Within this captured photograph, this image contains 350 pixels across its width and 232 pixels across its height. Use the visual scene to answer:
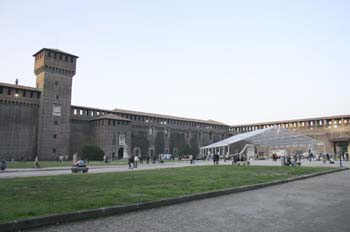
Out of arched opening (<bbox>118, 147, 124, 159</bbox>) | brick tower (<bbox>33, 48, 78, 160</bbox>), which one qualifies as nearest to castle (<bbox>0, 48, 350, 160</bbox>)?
brick tower (<bbox>33, 48, 78, 160</bbox>)

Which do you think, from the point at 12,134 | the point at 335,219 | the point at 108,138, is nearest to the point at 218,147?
the point at 108,138

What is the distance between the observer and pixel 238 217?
6.08 meters

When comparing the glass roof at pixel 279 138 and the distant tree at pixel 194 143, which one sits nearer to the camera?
the glass roof at pixel 279 138

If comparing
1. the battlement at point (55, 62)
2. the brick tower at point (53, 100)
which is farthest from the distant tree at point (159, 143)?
the battlement at point (55, 62)

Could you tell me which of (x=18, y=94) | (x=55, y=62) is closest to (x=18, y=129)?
(x=18, y=94)

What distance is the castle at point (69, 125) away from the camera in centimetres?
4766

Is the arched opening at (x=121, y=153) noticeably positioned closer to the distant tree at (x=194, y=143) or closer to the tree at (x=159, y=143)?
the tree at (x=159, y=143)

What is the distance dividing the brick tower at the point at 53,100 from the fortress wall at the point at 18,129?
3.70ft

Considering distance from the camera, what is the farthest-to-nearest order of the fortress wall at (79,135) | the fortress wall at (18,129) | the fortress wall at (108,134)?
the fortress wall at (79,135) → the fortress wall at (108,134) → the fortress wall at (18,129)

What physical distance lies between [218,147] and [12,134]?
110ft

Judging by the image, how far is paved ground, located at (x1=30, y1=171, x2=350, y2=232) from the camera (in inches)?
205

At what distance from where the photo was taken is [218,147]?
52062 millimetres

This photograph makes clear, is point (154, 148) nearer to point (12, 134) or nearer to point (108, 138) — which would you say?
point (108, 138)

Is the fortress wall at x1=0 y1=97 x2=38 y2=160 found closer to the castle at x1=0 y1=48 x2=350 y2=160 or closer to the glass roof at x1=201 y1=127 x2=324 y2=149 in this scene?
the castle at x1=0 y1=48 x2=350 y2=160
